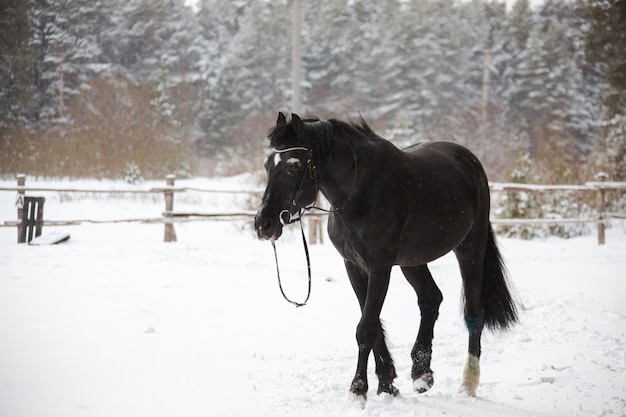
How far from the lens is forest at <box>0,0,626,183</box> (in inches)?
637

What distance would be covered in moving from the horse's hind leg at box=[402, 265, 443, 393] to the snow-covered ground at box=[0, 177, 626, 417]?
13 centimetres

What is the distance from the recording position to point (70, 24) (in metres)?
7.27

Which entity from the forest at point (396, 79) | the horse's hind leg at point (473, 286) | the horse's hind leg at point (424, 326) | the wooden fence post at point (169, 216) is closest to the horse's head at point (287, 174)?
the horse's hind leg at point (424, 326)

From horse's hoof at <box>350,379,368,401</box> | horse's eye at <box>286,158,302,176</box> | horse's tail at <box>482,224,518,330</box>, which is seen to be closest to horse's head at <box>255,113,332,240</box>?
horse's eye at <box>286,158,302,176</box>

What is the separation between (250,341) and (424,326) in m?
1.61

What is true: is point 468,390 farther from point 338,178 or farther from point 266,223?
point 266,223

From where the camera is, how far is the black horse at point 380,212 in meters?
2.63

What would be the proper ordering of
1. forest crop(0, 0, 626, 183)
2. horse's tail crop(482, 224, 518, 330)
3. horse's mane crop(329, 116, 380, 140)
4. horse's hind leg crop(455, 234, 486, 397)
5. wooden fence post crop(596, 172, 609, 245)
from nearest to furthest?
horse's mane crop(329, 116, 380, 140)
horse's hind leg crop(455, 234, 486, 397)
horse's tail crop(482, 224, 518, 330)
wooden fence post crop(596, 172, 609, 245)
forest crop(0, 0, 626, 183)

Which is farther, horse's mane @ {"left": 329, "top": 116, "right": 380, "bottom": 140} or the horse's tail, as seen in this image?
the horse's tail

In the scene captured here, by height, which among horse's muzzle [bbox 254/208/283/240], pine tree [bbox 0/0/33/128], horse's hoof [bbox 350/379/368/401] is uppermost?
pine tree [bbox 0/0/33/128]

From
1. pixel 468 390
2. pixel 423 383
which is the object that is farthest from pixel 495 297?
pixel 423 383

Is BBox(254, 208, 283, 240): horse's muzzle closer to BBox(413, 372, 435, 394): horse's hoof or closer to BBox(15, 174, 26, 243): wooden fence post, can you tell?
BBox(413, 372, 435, 394): horse's hoof

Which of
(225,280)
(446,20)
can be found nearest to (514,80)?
(446,20)

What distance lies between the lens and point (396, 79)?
29812 mm
